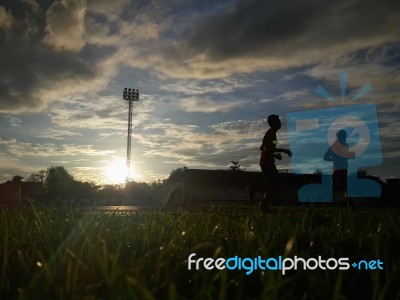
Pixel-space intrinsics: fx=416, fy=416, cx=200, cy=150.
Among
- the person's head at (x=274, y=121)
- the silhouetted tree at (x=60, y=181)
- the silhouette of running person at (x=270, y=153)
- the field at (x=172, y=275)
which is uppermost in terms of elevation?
the silhouetted tree at (x=60, y=181)

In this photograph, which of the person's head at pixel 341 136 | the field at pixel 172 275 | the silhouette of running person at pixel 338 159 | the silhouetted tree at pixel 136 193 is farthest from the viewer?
the silhouetted tree at pixel 136 193

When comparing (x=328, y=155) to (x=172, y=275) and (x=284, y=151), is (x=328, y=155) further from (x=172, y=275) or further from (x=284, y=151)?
(x=172, y=275)

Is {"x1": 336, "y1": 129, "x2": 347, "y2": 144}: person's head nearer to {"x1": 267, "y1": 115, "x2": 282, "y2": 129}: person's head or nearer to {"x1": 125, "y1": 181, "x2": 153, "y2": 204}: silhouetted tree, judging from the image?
{"x1": 267, "y1": 115, "x2": 282, "y2": 129}: person's head

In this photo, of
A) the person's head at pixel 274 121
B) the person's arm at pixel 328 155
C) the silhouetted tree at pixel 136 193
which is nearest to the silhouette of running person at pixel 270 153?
the person's head at pixel 274 121

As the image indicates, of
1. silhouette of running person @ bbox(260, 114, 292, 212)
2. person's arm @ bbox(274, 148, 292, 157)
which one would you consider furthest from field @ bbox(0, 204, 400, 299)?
silhouette of running person @ bbox(260, 114, 292, 212)

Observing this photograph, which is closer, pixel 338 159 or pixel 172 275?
pixel 172 275

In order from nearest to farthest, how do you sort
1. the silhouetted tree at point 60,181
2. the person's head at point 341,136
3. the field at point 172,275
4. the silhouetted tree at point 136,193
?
1. the field at point 172,275
2. the person's head at point 341,136
3. the silhouetted tree at point 136,193
4. the silhouetted tree at point 60,181

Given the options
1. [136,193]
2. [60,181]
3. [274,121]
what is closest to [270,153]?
[274,121]

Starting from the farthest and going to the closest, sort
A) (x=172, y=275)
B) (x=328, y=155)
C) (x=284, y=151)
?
(x=328, y=155) → (x=284, y=151) → (x=172, y=275)

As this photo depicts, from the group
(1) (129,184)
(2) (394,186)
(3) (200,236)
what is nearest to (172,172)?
(1) (129,184)

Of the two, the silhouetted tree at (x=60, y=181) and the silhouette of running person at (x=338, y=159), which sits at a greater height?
the silhouetted tree at (x=60, y=181)

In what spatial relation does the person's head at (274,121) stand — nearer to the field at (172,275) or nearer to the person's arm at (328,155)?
the person's arm at (328,155)

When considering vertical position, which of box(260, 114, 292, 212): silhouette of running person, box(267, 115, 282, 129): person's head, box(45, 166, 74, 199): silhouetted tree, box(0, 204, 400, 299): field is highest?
box(45, 166, 74, 199): silhouetted tree

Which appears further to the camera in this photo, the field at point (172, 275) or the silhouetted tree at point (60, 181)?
the silhouetted tree at point (60, 181)
